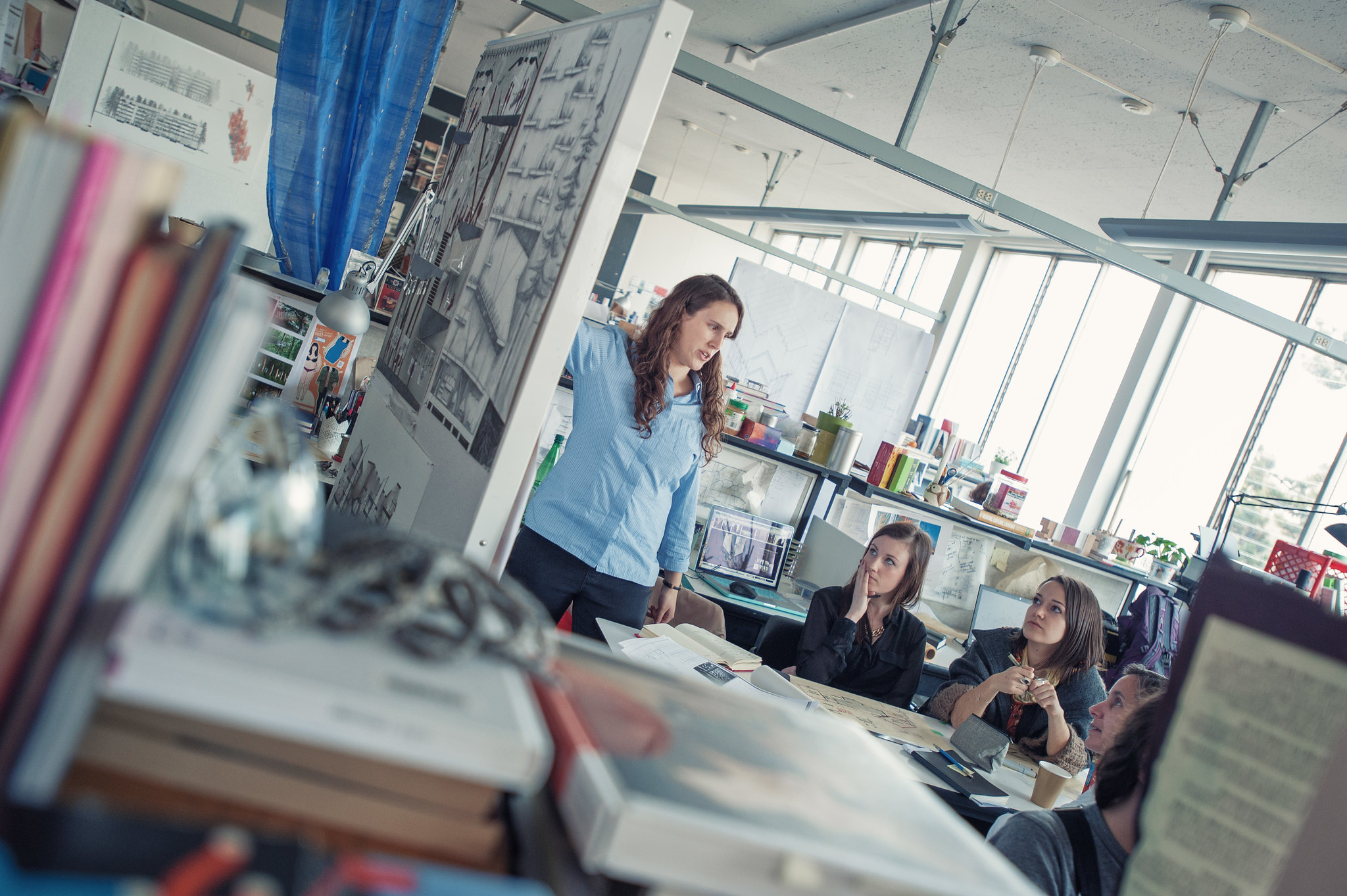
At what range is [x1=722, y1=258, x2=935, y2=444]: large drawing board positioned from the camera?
22.5ft

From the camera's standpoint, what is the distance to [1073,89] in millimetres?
4703

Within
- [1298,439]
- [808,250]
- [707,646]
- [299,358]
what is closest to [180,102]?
[299,358]

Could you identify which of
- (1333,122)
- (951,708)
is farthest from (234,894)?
(1333,122)

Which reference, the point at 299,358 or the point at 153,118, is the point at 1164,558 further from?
the point at 153,118

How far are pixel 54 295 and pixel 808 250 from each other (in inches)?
498

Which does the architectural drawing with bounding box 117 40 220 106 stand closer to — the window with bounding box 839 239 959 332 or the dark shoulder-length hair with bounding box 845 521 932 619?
the window with bounding box 839 239 959 332

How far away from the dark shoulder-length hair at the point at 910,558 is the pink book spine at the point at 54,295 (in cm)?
278

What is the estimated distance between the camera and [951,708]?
2.75 m

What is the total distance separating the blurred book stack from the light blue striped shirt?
1.79 meters

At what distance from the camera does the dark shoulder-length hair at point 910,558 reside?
297cm

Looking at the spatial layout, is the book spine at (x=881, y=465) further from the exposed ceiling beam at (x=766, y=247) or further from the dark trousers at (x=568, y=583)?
the exposed ceiling beam at (x=766, y=247)

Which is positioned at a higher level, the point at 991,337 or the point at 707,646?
the point at 991,337

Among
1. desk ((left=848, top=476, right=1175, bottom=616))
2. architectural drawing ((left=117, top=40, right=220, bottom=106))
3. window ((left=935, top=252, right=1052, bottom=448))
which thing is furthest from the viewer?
window ((left=935, top=252, right=1052, bottom=448))

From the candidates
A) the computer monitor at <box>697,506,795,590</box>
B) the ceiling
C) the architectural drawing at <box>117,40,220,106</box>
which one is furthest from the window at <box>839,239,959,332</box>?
the architectural drawing at <box>117,40,220,106</box>
